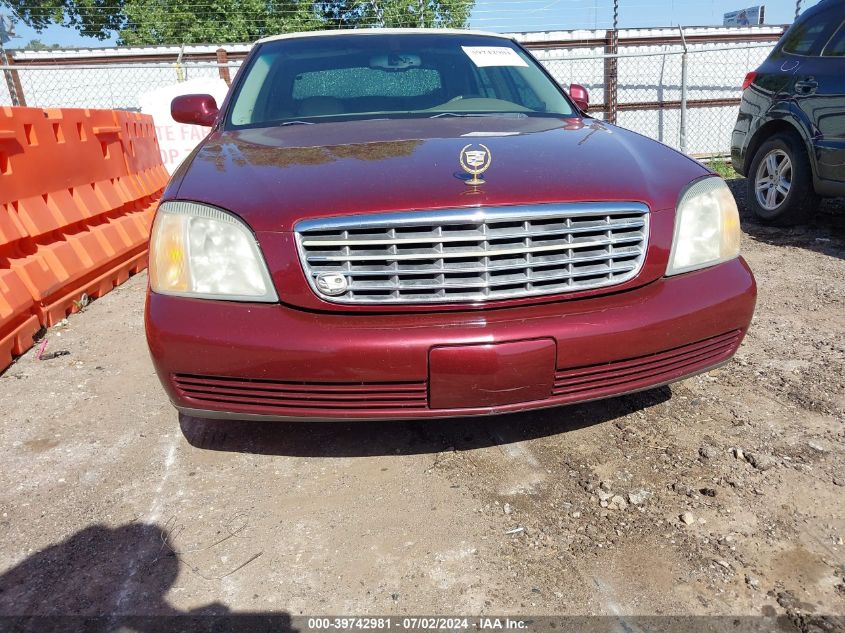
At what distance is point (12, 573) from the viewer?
192 cm

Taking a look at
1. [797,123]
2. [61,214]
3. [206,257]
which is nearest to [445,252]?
[206,257]

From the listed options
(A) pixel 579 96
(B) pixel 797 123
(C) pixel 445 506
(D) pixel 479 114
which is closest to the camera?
(C) pixel 445 506

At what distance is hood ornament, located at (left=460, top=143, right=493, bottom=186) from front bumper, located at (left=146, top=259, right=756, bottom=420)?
0.45 meters

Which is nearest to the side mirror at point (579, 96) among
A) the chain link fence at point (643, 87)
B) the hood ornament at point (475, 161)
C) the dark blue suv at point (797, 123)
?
the hood ornament at point (475, 161)

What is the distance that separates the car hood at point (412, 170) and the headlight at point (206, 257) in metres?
0.06

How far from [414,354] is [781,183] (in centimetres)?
492

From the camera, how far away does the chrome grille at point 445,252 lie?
6.42 ft

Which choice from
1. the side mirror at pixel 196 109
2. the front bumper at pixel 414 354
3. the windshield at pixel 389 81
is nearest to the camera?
the front bumper at pixel 414 354

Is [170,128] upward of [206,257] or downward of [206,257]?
upward

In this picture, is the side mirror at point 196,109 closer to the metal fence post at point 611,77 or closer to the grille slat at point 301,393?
the grille slat at point 301,393

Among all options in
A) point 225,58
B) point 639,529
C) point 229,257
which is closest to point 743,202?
point 639,529

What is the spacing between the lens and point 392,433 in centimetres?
262

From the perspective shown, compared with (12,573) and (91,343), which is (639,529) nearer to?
(12,573)

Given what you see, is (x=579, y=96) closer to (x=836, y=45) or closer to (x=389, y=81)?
(x=389, y=81)
